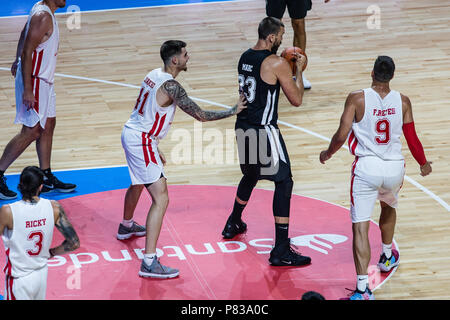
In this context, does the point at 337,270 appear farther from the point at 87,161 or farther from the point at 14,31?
the point at 14,31

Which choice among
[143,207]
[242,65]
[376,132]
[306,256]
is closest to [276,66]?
[242,65]

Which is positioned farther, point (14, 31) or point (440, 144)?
point (14, 31)

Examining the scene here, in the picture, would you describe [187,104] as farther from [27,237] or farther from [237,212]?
[27,237]

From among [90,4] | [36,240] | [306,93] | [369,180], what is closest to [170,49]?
[369,180]

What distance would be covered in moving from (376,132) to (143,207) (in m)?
2.72

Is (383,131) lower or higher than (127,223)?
higher

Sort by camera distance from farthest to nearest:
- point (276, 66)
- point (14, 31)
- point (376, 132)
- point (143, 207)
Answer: point (14, 31) < point (143, 207) < point (276, 66) < point (376, 132)

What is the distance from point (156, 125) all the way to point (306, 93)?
4.62m

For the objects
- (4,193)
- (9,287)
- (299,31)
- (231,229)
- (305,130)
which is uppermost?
(299,31)

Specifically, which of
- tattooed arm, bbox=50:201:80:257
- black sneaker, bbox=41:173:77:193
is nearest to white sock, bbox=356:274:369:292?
tattooed arm, bbox=50:201:80:257

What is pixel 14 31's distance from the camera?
1360cm

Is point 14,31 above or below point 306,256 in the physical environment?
above

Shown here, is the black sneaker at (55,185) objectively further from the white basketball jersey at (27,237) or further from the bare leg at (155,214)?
the white basketball jersey at (27,237)

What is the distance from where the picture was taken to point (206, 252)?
738cm
